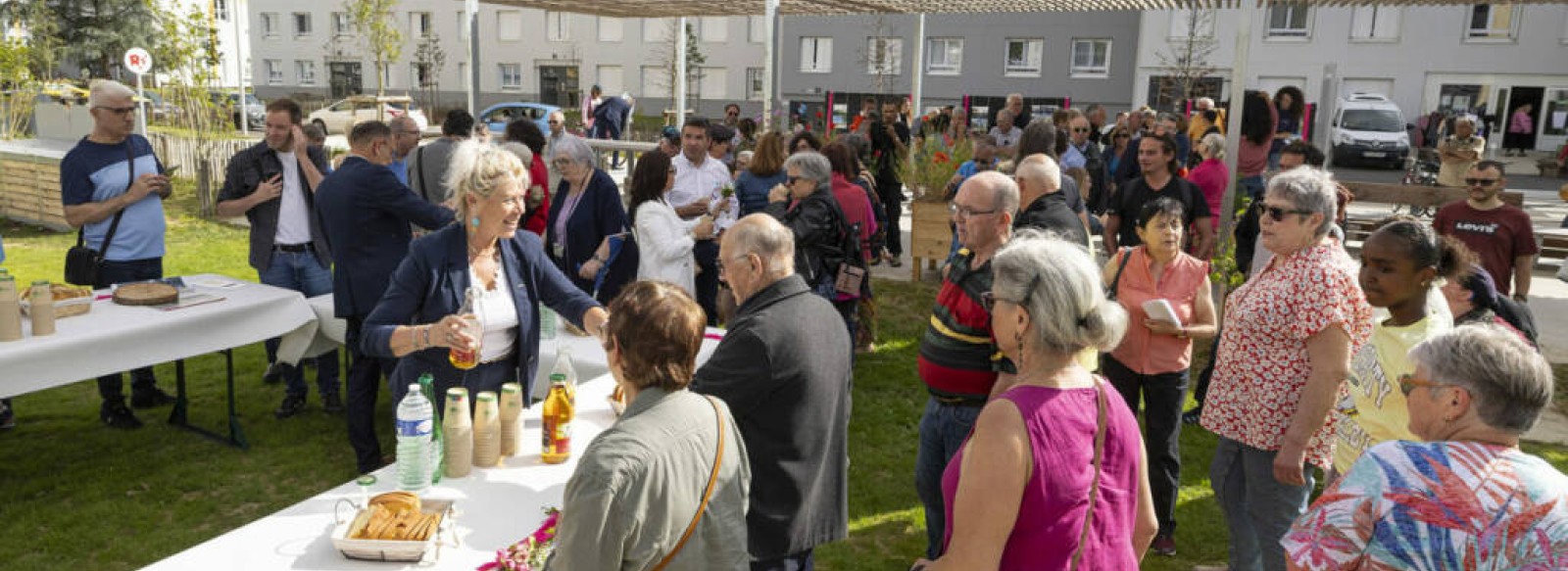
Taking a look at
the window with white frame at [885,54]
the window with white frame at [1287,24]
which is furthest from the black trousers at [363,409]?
the window with white frame at [1287,24]

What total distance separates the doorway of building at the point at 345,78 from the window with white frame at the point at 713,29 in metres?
15.2

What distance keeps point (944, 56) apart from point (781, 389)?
105 ft

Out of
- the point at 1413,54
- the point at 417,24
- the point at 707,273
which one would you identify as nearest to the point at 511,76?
the point at 417,24

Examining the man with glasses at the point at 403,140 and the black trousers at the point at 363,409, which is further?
the man with glasses at the point at 403,140

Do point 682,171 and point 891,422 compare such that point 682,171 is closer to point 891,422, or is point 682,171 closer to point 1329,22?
point 891,422

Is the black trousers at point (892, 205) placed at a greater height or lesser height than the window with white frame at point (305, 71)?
lesser

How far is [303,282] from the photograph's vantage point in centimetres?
A: 569

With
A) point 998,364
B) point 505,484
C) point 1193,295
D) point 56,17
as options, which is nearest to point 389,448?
point 505,484

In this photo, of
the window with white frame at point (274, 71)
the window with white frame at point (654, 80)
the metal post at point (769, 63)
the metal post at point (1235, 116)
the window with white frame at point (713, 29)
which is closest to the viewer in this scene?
the metal post at point (1235, 116)

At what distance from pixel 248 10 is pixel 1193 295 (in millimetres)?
47653

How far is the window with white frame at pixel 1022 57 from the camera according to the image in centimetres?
3184

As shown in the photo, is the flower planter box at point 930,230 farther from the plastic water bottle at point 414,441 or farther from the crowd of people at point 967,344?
the plastic water bottle at point 414,441

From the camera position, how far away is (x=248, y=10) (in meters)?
43.2

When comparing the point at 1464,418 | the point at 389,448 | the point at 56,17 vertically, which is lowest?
the point at 389,448
